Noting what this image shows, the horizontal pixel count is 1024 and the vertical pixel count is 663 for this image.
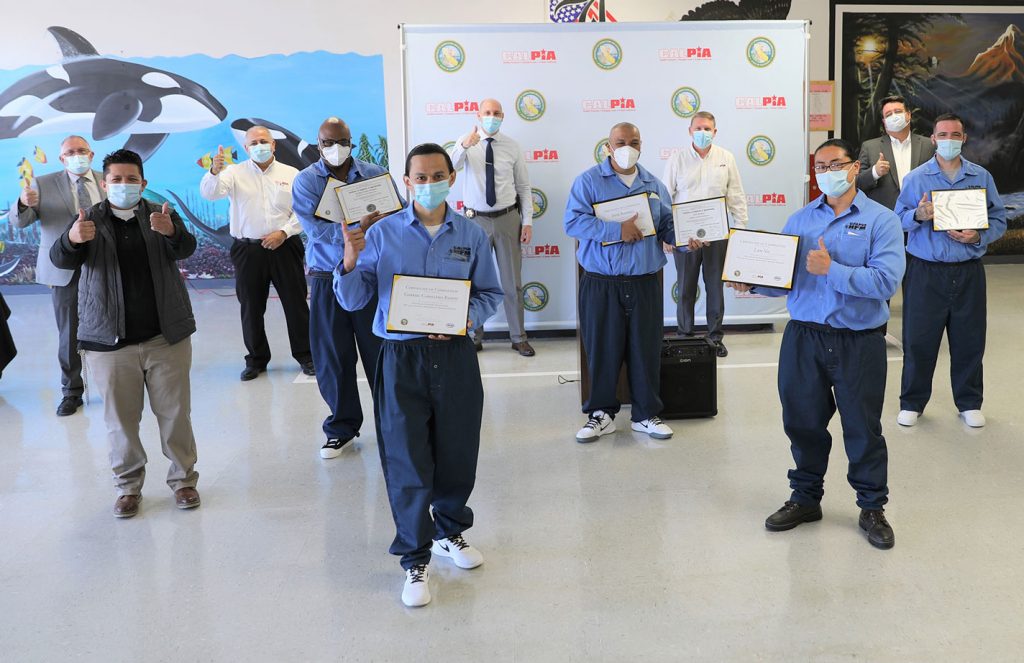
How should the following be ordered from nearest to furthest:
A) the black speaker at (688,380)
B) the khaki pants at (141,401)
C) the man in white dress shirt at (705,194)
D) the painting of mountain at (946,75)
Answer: the khaki pants at (141,401) → the black speaker at (688,380) → the man in white dress shirt at (705,194) → the painting of mountain at (946,75)

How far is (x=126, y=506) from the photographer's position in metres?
4.15

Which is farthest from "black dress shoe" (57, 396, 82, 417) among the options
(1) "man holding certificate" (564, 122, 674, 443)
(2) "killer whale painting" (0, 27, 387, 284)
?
(2) "killer whale painting" (0, 27, 387, 284)

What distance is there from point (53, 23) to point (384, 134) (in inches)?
148

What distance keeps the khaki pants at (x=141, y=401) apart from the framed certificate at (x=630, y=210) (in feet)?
7.33

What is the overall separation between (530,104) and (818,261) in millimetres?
4288

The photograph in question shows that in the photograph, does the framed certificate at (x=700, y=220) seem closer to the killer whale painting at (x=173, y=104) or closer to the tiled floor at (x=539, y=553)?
the tiled floor at (x=539, y=553)

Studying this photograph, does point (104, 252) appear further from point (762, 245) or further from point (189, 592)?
point (762, 245)

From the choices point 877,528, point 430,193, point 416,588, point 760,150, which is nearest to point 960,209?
point 877,528

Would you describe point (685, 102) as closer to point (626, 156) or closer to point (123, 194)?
point (626, 156)

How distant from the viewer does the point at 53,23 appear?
9727 millimetres

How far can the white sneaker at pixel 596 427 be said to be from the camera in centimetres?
503

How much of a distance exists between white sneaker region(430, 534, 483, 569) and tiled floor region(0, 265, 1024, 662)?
49mm

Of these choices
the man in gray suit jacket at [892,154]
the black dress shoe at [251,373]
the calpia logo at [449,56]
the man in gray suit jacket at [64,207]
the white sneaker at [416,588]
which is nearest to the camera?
the white sneaker at [416,588]

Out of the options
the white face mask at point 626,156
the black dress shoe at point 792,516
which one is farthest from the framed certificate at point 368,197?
the black dress shoe at point 792,516
